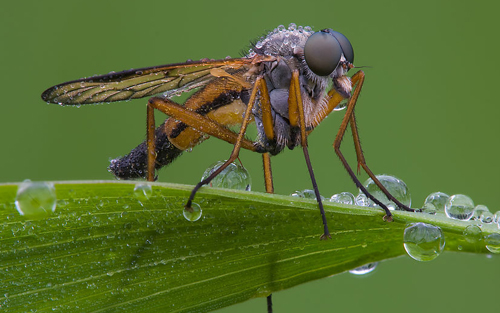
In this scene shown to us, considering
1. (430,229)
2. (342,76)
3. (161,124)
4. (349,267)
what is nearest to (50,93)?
(161,124)

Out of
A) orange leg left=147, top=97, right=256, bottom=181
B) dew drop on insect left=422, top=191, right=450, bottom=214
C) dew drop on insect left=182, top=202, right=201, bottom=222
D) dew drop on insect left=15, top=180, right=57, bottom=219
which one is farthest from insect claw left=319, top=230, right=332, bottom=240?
orange leg left=147, top=97, right=256, bottom=181

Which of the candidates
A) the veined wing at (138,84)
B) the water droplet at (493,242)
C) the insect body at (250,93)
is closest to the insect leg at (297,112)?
the insect body at (250,93)

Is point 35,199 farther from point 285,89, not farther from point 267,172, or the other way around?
point 267,172

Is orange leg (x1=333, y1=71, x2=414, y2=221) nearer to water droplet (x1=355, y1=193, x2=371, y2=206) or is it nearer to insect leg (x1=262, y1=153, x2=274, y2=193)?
water droplet (x1=355, y1=193, x2=371, y2=206)

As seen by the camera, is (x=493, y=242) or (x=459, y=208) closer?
(x=493, y=242)

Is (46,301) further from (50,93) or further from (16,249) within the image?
(50,93)

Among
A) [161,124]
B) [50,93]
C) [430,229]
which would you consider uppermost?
[50,93]

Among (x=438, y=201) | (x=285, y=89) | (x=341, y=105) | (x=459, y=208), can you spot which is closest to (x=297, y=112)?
(x=285, y=89)

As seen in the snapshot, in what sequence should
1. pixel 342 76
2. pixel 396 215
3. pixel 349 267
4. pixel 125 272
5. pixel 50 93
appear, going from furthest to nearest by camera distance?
pixel 342 76
pixel 50 93
pixel 349 267
pixel 396 215
pixel 125 272

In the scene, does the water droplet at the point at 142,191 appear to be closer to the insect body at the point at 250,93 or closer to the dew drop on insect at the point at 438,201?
the insect body at the point at 250,93
